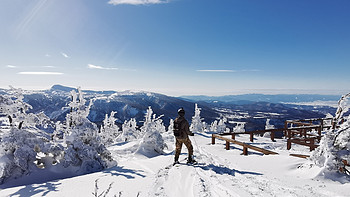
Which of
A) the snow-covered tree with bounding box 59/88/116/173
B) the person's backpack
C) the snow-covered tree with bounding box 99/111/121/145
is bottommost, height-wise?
the snow-covered tree with bounding box 99/111/121/145

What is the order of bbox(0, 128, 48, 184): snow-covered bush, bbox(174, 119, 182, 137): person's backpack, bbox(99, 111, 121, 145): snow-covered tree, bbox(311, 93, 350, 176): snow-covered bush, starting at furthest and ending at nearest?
bbox(99, 111, 121, 145): snow-covered tree → bbox(174, 119, 182, 137): person's backpack → bbox(0, 128, 48, 184): snow-covered bush → bbox(311, 93, 350, 176): snow-covered bush

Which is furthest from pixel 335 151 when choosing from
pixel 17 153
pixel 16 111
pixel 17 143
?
pixel 16 111

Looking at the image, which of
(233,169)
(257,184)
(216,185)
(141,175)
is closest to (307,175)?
(257,184)

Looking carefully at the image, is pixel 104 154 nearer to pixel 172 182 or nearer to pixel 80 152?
pixel 80 152

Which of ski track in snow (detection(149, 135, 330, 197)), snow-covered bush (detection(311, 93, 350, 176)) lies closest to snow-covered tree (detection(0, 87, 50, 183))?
ski track in snow (detection(149, 135, 330, 197))

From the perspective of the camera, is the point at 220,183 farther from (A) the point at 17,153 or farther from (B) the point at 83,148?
(A) the point at 17,153

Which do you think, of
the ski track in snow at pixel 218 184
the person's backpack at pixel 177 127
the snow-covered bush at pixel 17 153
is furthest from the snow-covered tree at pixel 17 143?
the person's backpack at pixel 177 127

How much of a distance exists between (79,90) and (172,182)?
8105 mm

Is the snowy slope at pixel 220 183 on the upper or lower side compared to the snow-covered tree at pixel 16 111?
lower

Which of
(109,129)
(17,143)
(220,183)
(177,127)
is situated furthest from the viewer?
(109,129)

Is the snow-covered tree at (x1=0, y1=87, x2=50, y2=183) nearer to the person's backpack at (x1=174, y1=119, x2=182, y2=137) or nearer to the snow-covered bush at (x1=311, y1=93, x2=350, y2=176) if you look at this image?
the person's backpack at (x1=174, y1=119, x2=182, y2=137)

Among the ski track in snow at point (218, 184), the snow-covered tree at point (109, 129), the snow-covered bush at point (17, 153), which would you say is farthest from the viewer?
the snow-covered tree at point (109, 129)

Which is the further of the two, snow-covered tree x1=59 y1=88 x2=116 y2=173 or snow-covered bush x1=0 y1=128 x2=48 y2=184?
snow-covered tree x1=59 y1=88 x2=116 y2=173

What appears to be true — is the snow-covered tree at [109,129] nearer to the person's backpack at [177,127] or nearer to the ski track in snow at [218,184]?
the person's backpack at [177,127]
